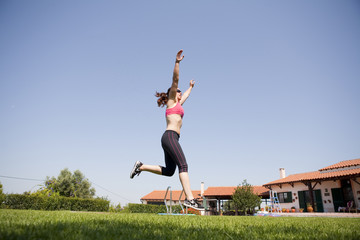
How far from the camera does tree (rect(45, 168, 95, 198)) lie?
27422 millimetres

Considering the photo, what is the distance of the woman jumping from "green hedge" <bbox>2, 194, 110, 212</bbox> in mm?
14057

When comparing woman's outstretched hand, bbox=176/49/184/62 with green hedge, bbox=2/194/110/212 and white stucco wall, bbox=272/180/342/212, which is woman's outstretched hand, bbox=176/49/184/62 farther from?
white stucco wall, bbox=272/180/342/212

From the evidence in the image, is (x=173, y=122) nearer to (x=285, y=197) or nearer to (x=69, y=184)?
(x=285, y=197)

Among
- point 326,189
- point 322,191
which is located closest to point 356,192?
point 326,189

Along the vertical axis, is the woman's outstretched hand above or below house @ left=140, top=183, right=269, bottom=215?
above

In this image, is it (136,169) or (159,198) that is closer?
(136,169)

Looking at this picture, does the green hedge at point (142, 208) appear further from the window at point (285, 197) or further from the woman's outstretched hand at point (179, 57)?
the woman's outstretched hand at point (179, 57)

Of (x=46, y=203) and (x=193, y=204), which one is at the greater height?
(x=193, y=204)

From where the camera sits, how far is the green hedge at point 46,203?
14.2 m

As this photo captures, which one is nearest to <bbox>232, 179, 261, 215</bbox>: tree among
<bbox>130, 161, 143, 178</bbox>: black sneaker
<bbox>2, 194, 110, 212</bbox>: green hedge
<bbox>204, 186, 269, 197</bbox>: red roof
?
<bbox>204, 186, 269, 197</bbox>: red roof

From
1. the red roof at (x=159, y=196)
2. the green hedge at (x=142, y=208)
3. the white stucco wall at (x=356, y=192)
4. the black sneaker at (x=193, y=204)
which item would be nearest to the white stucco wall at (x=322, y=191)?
the white stucco wall at (x=356, y=192)

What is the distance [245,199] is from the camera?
23.2 meters

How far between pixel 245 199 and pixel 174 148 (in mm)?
22202

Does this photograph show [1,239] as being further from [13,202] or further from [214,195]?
[214,195]
